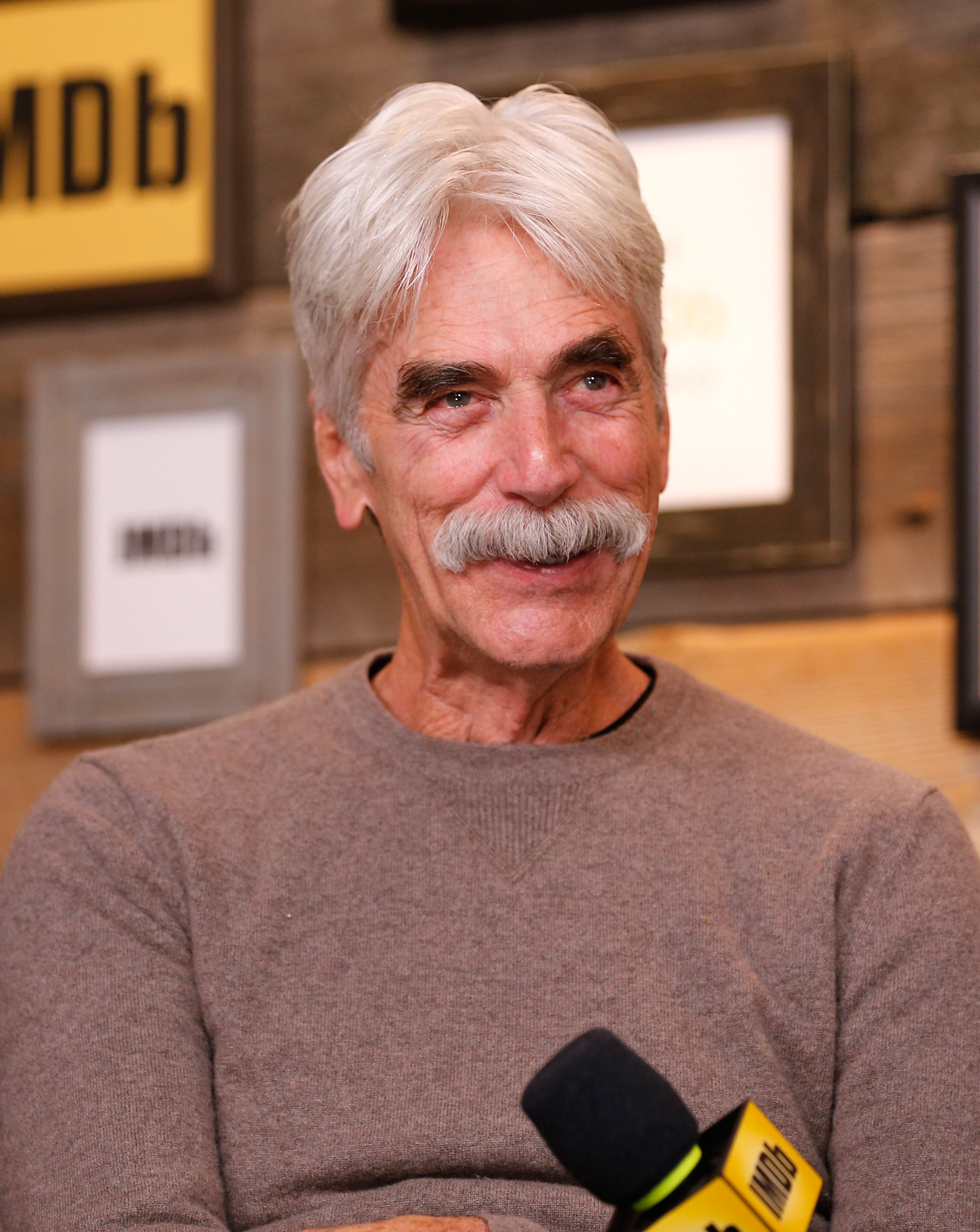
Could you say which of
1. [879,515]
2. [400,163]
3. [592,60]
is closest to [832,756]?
[879,515]

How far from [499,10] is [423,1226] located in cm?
131

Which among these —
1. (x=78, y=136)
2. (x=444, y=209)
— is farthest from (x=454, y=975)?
(x=78, y=136)

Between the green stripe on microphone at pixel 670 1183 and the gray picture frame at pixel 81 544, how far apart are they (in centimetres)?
120

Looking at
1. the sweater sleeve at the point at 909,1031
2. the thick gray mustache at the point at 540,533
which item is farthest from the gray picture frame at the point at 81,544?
the sweater sleeve at the point at 909,1031

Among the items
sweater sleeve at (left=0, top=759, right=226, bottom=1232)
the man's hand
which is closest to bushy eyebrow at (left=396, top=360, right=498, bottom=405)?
sweater sleeve at (left=0, top=759, right=226, bottom=1232)

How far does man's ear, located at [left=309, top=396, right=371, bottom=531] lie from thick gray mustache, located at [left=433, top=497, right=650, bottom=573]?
0.51 ft

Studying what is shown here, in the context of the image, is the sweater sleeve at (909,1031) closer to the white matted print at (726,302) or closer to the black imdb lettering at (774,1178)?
the black imdb lettering at (774,1178)

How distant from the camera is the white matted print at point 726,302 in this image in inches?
71.1

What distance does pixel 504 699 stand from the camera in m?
1.40

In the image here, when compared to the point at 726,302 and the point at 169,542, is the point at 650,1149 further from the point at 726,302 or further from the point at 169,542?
the point at 169,542

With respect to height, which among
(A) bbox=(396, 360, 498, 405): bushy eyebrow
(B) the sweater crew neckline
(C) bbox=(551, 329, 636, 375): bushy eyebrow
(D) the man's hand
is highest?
(C) bbox=(551, 329, 636, 375): bushy eyebrow

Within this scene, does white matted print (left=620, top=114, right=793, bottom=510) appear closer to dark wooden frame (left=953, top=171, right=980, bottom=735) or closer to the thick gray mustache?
dark wooden frame (left=953, top=171, right=980, bottom=735)

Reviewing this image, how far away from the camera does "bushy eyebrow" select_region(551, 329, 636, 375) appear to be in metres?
1.32

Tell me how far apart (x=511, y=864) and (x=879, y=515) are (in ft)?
2.19
